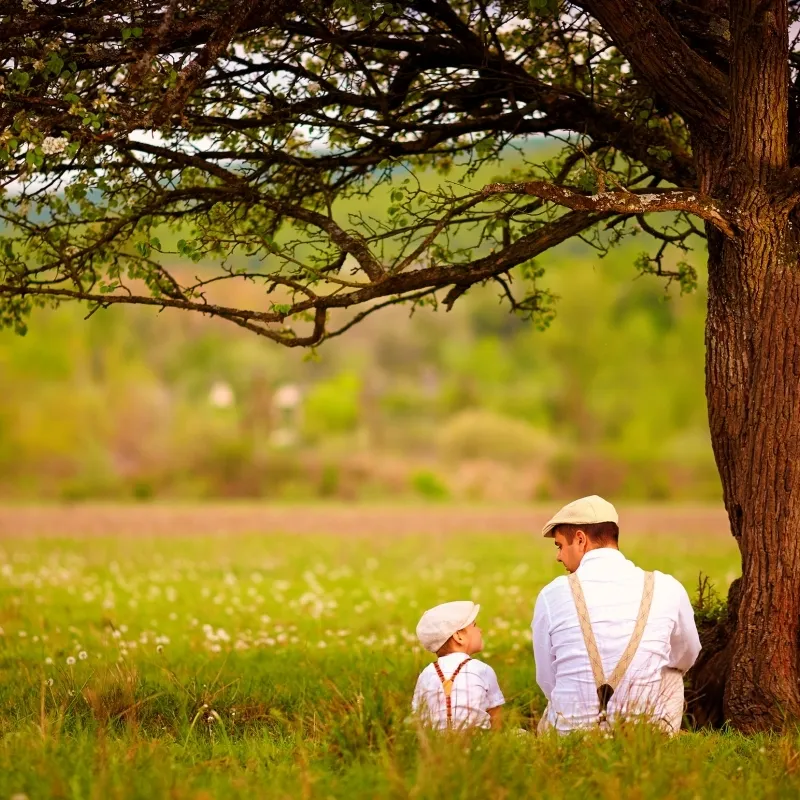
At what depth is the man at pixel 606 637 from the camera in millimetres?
5055

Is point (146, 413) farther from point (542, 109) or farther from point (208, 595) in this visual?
point (542, 109)

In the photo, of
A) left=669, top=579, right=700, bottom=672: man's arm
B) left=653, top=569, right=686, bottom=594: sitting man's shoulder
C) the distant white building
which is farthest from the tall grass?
the distant white building

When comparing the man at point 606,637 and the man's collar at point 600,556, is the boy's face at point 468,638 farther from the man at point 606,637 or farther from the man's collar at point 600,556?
the man's collar at point 600,556

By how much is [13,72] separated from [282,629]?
6.22 meters

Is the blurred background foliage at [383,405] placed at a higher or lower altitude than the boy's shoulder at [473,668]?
higher

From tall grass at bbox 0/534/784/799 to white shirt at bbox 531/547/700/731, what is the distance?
0.29 m

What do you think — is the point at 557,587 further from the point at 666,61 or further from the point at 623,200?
the point at 666,61

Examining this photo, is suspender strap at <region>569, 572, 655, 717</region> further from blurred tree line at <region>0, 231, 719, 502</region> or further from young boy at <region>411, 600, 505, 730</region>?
blurred tree line at <region>0, 231, 719, 502</region>

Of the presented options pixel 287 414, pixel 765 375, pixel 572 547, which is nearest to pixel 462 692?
pixel 572 547

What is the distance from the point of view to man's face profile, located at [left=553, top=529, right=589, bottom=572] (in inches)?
209

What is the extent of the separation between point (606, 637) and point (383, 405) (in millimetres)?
75290

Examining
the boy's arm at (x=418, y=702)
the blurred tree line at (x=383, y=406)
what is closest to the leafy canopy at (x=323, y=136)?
the boy's arm at (x=418, y=702)

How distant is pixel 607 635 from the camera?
506cm

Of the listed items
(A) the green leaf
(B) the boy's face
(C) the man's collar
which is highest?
(A) the green leaf
